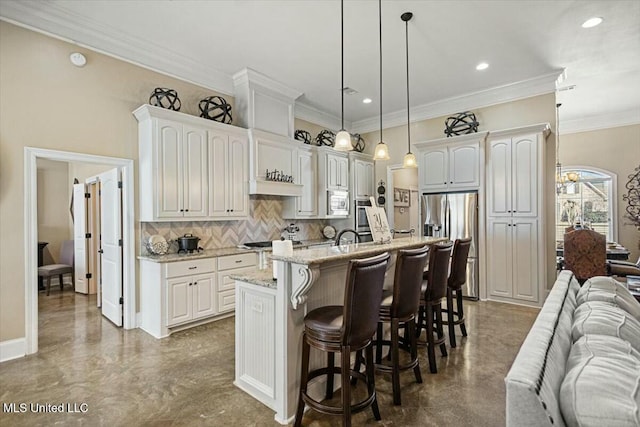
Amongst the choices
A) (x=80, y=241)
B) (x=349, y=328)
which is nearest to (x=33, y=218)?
(x=80, y=241)

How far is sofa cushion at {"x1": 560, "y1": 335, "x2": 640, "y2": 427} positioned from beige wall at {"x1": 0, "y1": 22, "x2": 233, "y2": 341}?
4.22 m

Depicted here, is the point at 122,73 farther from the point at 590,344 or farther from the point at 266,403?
the point at 590,344

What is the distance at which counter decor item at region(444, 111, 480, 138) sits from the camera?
5352mm

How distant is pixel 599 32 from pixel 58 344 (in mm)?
6804

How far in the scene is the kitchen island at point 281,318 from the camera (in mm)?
2088

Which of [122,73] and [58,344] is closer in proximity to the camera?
[58,344]

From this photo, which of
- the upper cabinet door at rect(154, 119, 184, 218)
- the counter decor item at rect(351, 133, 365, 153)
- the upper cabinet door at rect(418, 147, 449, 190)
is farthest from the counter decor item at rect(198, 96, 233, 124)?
the upper cabinet door at rect(418, 147, 449, 190)

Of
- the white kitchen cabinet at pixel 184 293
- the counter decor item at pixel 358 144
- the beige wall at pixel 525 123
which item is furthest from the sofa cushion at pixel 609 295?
the counter decor item at pixel 358 144

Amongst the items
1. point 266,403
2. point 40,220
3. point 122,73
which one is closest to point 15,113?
point 122,73

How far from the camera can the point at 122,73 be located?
12.5 ft

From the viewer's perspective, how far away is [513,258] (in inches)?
192

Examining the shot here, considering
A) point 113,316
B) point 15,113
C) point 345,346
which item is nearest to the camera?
point 345,346

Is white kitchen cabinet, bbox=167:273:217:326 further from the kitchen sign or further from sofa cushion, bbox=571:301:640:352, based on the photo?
sofa cushion, bbox=571:301:640:352

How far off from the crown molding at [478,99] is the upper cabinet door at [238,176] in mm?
3226
